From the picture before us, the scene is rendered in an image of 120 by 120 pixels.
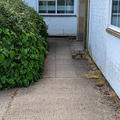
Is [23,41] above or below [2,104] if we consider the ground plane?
above

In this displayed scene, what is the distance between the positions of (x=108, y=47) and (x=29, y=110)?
224 cm

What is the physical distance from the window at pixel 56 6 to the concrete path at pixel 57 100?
6092mm

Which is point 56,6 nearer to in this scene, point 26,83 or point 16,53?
point 16,53

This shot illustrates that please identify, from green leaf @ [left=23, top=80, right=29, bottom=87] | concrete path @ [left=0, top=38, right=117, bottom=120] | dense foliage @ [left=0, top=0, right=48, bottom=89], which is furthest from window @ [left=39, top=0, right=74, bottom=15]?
green leaf @ [left=23, top=80, right=29, bottom=87]

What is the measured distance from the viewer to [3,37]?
476 cm

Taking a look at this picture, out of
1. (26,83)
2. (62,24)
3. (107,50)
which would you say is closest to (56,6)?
(62,24)

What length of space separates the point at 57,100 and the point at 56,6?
8.06 meters

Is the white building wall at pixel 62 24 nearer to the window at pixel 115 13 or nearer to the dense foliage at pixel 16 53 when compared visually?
the dense foliage at pixel 16 53

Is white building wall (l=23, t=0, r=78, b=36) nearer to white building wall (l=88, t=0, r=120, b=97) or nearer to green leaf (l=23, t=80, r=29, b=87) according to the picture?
white building wall (l=88, t=0, r=120, b=97)

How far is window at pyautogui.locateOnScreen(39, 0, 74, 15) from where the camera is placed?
453 inches

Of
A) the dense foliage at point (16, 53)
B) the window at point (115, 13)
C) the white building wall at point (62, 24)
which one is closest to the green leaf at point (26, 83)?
the dense foliage at point (16, 53)

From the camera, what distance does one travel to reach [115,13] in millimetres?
4746

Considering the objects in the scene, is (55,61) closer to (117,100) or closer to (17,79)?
(17,79)

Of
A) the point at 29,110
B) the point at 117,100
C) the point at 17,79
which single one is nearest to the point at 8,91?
the point at 17,79
